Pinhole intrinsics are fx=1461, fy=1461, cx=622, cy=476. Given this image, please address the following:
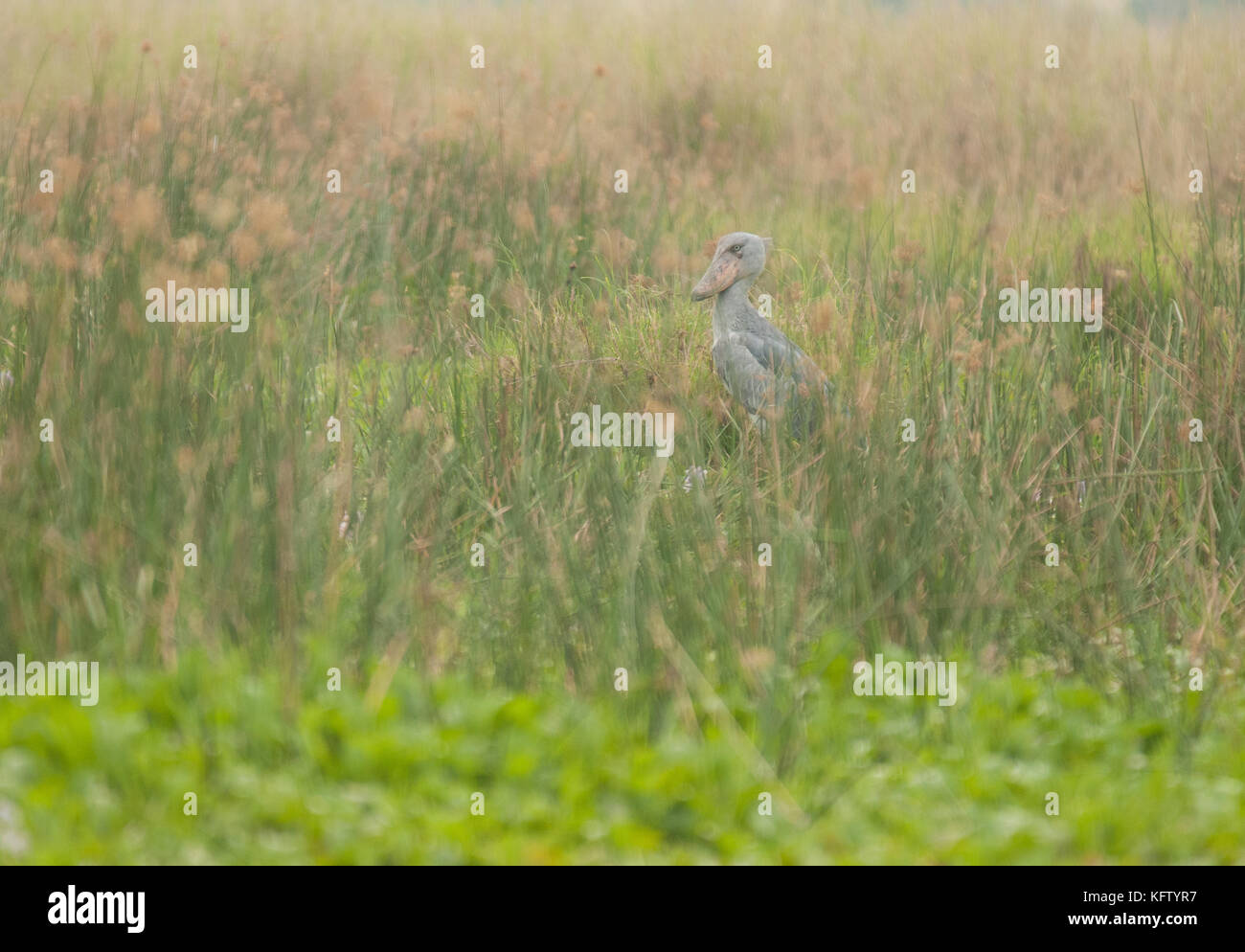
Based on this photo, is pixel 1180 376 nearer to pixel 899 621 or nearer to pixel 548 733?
pixel 899 621

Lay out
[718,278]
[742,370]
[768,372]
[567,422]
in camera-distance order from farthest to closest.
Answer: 1. [718,278]
2. [742,370]
3. [768,372]
4. [567,422]

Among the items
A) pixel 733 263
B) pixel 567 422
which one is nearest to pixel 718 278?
pixel 733 263

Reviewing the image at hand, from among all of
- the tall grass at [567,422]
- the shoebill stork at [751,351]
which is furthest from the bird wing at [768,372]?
the tall grass at [567,422]

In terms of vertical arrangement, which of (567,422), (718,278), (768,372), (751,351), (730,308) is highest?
(718,278)

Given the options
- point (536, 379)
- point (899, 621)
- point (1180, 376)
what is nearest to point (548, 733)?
point (899, 621)

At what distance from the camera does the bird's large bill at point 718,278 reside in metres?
5.77

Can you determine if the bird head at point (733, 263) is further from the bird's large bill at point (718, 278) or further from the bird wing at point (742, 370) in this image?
the bird wing at point (742, 370)

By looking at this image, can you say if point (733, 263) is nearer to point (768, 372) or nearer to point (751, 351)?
point (751, 351)

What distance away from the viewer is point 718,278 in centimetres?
580

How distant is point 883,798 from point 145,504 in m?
2.08

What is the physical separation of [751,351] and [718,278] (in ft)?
1.22

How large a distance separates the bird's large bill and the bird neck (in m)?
0.04

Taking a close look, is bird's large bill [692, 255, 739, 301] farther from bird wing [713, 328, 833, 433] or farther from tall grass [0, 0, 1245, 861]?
tall grass [0, 0, 1245, 861]

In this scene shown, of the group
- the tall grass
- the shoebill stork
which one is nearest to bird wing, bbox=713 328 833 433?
the shoebill stork
